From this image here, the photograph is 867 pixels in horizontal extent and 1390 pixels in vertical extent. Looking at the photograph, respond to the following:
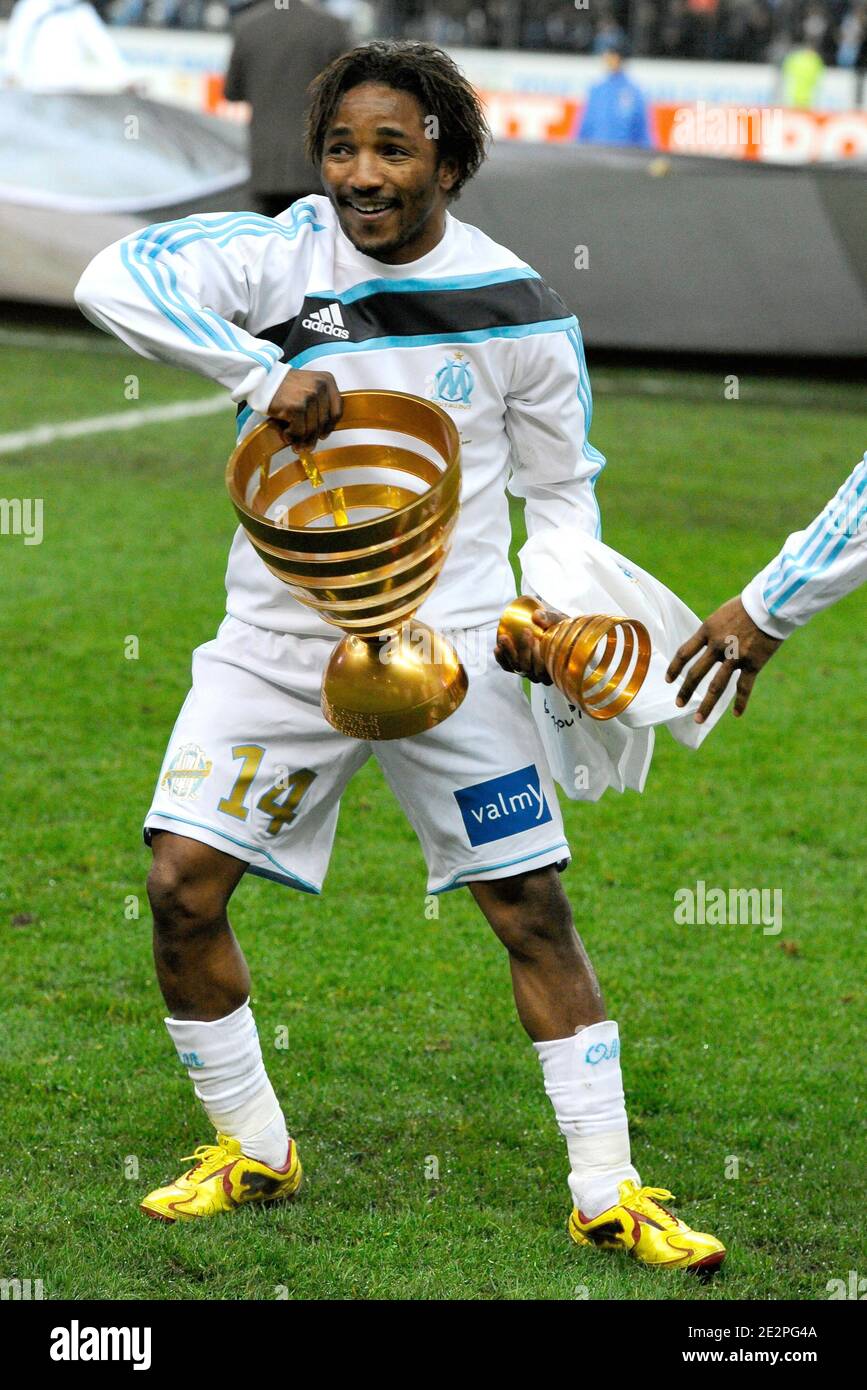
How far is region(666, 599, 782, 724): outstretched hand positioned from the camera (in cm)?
315

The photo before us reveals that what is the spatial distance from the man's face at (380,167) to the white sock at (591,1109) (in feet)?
4.66

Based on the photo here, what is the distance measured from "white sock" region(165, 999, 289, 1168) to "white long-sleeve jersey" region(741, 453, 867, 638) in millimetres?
1181

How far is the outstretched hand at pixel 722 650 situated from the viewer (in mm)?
3152

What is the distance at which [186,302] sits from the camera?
9.25 feet

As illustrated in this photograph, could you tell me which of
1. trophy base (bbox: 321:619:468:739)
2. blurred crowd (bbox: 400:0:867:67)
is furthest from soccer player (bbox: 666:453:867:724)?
blurred crowd (bbox: 400:0:867:67)

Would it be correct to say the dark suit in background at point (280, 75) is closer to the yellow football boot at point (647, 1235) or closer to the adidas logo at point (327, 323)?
the adidas logo at point (327, 323)

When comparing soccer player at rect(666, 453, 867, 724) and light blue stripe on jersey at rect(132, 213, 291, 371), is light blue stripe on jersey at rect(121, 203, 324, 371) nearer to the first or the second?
light blue stripe on jersey at rect(132, 213, 291, 371)

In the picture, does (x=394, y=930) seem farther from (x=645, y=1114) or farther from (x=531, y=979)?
(x=531, y=979)

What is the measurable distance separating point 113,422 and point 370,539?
8496 mm

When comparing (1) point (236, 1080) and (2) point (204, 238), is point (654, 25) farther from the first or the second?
(1) point (236, 1080)

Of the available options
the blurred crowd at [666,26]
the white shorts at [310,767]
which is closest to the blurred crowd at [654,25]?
the blurred crowd at [666,26]

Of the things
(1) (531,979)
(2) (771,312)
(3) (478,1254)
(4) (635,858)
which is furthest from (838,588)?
(2) (771,312)

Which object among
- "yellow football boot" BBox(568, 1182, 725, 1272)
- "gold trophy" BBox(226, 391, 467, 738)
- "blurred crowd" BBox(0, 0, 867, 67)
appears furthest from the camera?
"blurred crowd" BBox(0, 0, 867, 67)

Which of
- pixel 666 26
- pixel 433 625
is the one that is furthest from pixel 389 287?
pixel 666 26
